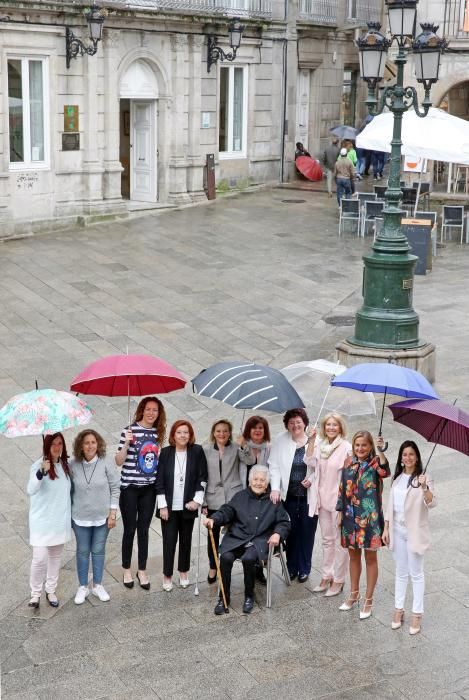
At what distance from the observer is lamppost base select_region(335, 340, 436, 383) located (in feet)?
43.2

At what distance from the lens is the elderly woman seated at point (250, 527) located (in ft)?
26.7

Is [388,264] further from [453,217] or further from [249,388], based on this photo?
[453,217]

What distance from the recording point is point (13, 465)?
11.1 m

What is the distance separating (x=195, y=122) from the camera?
2475cm

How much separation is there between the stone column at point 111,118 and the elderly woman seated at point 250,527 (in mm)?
15213

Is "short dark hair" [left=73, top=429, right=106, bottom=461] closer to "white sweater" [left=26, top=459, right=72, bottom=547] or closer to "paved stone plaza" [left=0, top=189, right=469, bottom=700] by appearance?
"white sweater" [left=26, top=459, right=72, bottom=547]

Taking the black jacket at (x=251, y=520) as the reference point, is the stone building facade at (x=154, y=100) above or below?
above

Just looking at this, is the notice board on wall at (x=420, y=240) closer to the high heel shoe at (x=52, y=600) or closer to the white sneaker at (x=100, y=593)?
the white sneaker at (x=100, y=593)

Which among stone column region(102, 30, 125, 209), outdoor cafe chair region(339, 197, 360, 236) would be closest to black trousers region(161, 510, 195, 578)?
outdoor cafe chair region(339, 197, 360, 236)

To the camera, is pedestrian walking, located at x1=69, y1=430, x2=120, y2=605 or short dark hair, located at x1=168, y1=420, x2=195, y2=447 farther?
short dark hair, located at x1=168, y1=420, x2=195, y2=447

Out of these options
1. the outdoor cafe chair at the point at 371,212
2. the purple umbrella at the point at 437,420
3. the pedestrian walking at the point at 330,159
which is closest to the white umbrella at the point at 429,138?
the outdoor cafe chair at the point at 371,212

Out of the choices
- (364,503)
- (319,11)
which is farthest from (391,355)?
(319,11)

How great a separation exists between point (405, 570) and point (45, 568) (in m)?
2.69

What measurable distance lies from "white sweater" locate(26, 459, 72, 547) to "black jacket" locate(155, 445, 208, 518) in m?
0.73
